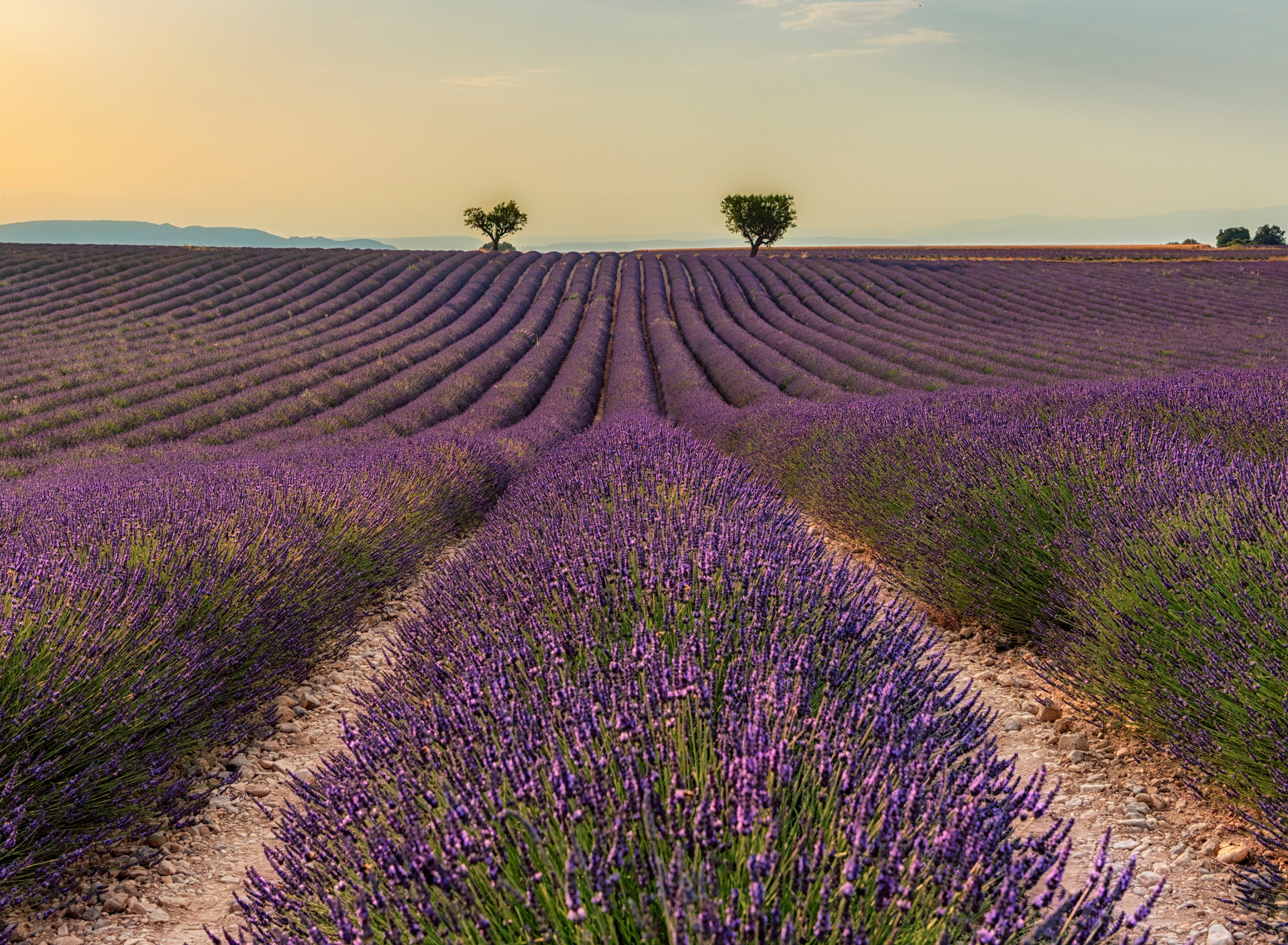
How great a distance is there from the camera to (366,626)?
4855 mm

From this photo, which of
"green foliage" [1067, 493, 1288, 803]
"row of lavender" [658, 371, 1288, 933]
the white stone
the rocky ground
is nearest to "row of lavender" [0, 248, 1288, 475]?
"row of lavender" [658, 371, 1288, 933]

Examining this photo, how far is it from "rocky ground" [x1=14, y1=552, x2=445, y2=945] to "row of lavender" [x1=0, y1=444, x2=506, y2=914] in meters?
Answer: 0.09

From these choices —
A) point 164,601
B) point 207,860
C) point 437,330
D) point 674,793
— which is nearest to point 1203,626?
point 674,793

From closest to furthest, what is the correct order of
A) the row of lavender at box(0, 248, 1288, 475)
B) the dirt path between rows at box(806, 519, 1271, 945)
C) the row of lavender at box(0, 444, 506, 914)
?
1. the dirt path between rows at box(806, 519, 1271, 945)
2. the row of lavender at box(0, 444, 506, 914)
3. the row of lavender at box(0, 248, 1288, 475)

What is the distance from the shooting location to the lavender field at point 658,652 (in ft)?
4.41

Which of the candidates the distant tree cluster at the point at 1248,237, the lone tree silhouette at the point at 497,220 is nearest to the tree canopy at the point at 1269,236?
the distant tree cluster at the point at 1248,237

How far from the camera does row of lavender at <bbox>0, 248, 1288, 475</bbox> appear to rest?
11.1 m

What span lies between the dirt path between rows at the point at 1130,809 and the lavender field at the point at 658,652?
0.10m

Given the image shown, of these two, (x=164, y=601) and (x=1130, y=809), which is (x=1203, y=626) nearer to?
(x=1130, y=809)

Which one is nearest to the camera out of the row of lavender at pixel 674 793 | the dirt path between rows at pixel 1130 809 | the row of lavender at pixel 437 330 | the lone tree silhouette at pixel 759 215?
the row of lavender at pixel 674 793

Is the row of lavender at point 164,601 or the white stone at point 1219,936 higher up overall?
the row of lavender at point 164,601

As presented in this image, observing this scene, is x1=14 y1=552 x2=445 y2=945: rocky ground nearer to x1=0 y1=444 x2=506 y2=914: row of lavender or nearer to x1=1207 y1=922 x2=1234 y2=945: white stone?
x1=0 y1=444 x2=506 y2=914: row of lavender

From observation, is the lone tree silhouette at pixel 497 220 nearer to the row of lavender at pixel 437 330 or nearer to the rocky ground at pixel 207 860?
the row of lavender at pixel 437 330

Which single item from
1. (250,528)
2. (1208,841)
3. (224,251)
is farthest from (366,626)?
(224,251)
